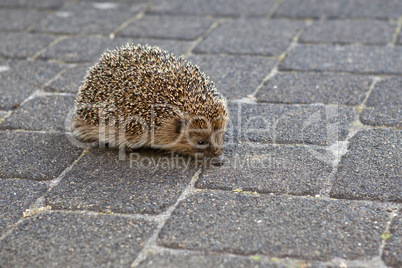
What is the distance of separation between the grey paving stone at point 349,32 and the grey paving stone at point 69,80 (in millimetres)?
3004

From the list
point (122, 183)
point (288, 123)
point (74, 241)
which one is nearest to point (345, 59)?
point (288, 123)

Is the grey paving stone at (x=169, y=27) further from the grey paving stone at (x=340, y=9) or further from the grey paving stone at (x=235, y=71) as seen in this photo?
the grey paving stone at (x=340, y=9)

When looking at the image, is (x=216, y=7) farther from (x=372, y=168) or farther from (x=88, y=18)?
(x=372, y=168)

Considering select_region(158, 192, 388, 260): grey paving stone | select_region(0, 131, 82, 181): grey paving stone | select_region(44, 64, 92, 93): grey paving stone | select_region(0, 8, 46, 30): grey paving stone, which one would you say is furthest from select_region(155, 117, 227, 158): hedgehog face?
select_region(0, 8, 46, 30): grey paving stone

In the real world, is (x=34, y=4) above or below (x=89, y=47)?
above

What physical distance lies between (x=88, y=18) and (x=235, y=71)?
3.08m

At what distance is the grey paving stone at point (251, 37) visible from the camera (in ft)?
21.6

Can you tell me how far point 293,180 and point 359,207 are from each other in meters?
0.58

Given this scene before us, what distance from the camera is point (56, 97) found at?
551 centimetres

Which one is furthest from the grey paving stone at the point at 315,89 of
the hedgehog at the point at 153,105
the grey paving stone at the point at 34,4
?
the grey paving stone at the point at 34,4

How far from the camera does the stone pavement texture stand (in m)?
3.26

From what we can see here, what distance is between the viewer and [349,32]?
22.8 ft

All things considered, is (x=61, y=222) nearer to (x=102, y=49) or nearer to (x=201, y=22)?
(x=102, y=49)

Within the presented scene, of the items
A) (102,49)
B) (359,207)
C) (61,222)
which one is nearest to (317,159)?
(359,207)
